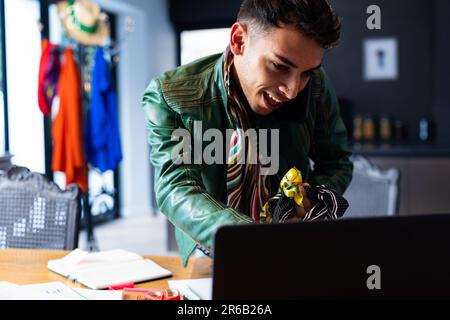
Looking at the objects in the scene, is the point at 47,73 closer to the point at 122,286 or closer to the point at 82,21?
the point at 82,21

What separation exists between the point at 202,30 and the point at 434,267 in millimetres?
5641

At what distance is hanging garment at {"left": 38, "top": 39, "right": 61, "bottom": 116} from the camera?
3750 mm

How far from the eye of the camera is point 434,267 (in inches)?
26.6

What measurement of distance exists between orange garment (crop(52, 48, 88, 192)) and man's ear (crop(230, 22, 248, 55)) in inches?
110

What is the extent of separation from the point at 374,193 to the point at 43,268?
1208 mm

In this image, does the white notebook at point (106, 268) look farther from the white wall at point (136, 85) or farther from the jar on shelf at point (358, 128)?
the white wall at point (136, 85)

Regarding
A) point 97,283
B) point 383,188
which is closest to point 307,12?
point 97,283

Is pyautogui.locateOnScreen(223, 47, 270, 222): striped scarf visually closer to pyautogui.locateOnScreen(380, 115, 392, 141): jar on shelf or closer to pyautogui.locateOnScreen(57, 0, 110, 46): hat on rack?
pyautogui.locateOnScreen(57, 0, 110, 46): hat on rack

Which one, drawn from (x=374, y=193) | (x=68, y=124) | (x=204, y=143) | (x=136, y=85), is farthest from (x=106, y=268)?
A: (x=136, y=85)

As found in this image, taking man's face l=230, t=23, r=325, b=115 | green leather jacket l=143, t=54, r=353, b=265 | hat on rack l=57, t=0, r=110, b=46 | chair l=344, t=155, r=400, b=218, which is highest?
hat on rack l=57, t=0, r=110, b=46

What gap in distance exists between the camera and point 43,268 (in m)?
1.37

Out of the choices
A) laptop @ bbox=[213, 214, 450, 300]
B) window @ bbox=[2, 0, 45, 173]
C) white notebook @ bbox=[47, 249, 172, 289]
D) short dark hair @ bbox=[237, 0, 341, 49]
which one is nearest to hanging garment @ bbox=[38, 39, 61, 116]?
window @ bbox=[2, 0, 45, 173]
